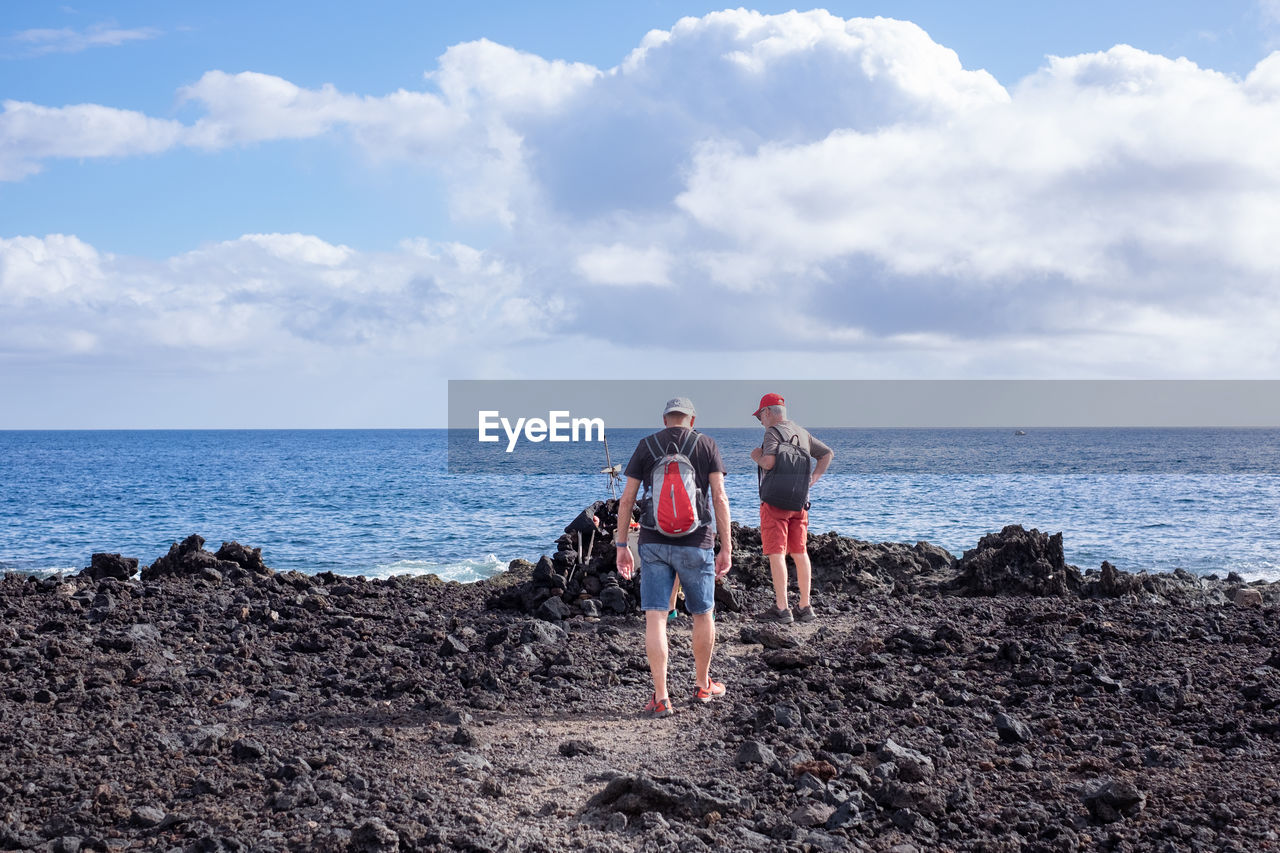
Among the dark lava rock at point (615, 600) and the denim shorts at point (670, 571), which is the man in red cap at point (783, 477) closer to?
the dark lava rock at point (615, 600)

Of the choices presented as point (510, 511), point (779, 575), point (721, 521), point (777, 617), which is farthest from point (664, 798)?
point (510, 511)

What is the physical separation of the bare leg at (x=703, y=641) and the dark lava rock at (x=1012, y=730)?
2094mm

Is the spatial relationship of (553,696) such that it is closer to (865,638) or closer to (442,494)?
(865,638)

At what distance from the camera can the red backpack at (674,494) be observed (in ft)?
22.8

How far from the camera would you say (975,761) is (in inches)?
244

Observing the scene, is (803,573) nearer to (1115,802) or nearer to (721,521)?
(721,521)

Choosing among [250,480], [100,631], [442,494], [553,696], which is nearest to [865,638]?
[553,696]

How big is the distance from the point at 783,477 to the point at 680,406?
2.96 metres

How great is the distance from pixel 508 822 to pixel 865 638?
18.3 feet

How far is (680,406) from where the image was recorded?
23.6 ft

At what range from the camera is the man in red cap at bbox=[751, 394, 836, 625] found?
32.4 feet

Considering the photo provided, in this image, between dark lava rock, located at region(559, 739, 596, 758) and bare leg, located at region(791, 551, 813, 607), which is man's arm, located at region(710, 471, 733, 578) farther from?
bare leg, located at region(791, 551, 813, 607)

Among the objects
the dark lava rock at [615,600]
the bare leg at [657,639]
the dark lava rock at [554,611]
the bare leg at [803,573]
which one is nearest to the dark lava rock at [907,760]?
the bare leg at [657,639]

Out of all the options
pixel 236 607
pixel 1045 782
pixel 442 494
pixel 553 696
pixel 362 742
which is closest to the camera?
pixel 1045 782
